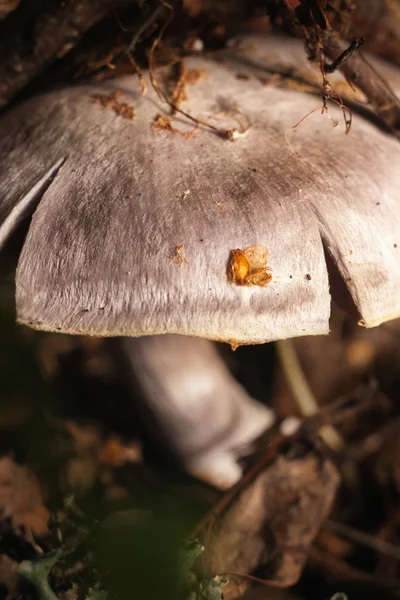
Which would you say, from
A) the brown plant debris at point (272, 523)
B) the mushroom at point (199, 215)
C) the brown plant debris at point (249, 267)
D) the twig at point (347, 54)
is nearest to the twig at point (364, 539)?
the brown plant debris at point (272, 523)

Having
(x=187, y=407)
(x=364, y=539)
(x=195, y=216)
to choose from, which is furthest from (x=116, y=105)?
(x=364, y=539)

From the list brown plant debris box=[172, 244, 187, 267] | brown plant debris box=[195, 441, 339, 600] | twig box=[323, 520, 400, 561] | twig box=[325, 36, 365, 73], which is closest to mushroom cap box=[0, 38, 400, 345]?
brown plant debris box=[172, 244, 187, 267]

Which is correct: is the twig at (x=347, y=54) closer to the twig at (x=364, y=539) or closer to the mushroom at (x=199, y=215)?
the mushroom at (x=199, y=215)

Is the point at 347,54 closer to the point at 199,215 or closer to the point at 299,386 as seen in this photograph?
the point at 199,215

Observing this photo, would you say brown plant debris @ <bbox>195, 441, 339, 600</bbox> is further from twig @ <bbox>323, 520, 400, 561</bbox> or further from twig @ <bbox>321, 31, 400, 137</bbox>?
twig @ <bbox>321, 31, 400, 137</bbox>

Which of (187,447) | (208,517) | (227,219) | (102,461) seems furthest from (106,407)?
(227,219)
